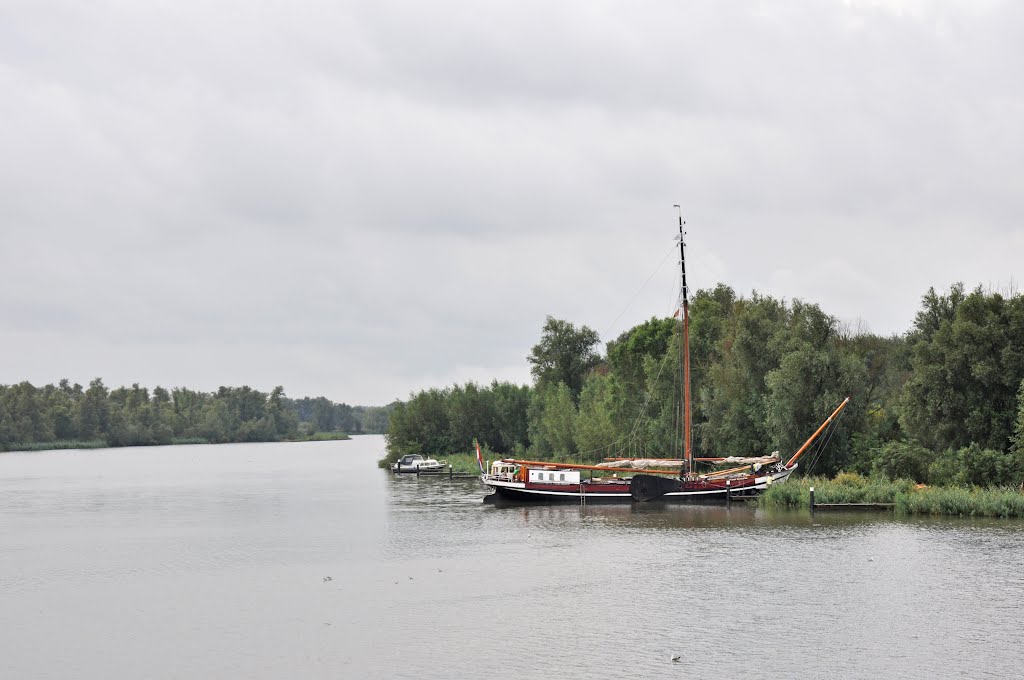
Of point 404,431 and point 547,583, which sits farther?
point 404,431

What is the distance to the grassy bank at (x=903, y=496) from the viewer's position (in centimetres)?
6212

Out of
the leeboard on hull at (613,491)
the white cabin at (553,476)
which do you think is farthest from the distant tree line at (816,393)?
the white cabin at (553,476)

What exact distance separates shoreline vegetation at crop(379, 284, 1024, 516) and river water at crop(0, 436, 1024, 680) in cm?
809

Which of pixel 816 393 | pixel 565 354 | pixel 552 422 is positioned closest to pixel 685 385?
pixel 816 393

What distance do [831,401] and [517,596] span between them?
4814cm

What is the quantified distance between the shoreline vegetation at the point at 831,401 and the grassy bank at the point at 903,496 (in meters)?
0.11

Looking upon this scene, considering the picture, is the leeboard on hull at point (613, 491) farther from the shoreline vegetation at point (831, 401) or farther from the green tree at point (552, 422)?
the green tree at point (552, 422)

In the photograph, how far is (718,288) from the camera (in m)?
137

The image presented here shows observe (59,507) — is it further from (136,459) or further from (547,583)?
(136,459)

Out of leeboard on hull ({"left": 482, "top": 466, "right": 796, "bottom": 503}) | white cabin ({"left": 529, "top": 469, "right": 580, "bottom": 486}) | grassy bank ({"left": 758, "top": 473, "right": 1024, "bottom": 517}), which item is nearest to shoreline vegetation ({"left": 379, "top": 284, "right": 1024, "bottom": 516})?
grassy bank ({"left": 758, "top": 473, "right": 1024, "bottom": 517})

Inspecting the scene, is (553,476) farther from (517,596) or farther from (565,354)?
(565,354)

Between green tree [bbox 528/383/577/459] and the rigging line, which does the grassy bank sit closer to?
the rigging line

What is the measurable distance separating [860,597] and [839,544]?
13.3 m

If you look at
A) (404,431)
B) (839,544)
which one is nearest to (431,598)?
(839,544)
